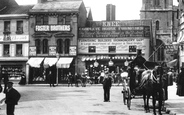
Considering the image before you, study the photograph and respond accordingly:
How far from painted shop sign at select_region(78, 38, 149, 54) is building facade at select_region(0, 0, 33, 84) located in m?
7.64

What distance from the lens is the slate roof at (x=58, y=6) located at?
4231cm

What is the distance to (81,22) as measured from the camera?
4488 centimetres

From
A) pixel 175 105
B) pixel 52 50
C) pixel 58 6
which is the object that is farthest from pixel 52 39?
pixel 175 105

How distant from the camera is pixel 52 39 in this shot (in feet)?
139

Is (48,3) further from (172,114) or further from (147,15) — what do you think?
(172,114)

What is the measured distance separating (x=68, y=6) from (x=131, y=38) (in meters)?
9.65

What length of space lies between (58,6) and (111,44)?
9.10m

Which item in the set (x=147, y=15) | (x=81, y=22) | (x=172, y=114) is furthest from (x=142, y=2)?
(x=172, y=114)

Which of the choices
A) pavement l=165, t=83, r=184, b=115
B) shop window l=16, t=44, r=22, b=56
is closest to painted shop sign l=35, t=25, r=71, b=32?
shop window l=16, t=44, r=22, b=56

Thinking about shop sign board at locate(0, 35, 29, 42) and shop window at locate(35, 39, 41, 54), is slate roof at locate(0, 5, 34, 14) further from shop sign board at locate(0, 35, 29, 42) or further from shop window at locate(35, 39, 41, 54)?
shop window at locate(35, 39, 41, 54)

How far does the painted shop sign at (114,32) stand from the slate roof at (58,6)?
325 centimetres

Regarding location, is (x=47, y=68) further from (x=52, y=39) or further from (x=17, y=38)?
(x=17, y=38)

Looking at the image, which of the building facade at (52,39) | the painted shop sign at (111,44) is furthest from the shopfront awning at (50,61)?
the painted shop sign at (111,44)

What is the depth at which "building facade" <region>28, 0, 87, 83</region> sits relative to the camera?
136 ft
